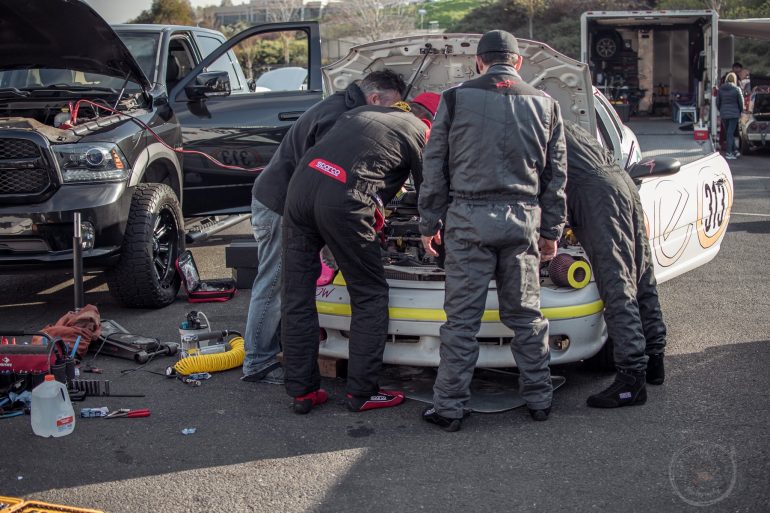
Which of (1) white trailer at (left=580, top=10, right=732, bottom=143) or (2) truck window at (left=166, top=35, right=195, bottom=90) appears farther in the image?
(1) white trailer at (left=580, top=10, right=732, bottom=143)

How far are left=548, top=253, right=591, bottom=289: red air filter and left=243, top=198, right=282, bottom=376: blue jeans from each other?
1564 millimetres

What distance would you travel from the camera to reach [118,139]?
6820 mm

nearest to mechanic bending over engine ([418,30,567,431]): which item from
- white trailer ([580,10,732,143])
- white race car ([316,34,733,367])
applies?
white race car ([316,34,733,367])

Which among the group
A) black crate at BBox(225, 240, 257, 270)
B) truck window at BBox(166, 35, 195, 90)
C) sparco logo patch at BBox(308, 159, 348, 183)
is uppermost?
truck window at BBox(166, 35, 195, 90)

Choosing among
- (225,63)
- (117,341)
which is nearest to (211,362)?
(117,341)

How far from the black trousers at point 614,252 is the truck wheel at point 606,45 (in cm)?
1347

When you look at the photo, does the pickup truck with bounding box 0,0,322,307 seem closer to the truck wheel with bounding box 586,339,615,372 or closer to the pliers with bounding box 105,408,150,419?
the pliers with bounding box 105,408,150,419

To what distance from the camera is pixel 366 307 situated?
4.75m

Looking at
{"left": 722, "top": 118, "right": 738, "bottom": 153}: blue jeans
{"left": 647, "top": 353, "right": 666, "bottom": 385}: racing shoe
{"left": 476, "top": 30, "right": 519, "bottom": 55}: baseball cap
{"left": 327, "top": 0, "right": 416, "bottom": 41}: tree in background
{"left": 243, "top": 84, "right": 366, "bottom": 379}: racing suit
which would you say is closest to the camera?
{"left": 476, "top": 30, "right": 519, "bottom": 55}: baseball cap

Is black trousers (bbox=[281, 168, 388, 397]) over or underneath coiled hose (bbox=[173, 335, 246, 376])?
over

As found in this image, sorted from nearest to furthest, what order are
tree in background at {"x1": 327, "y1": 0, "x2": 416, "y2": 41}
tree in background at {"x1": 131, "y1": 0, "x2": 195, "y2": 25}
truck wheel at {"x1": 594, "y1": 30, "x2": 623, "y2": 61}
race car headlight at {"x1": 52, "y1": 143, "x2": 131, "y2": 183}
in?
race car headlight at {"x1": 52, "y1": 143, "x2": 131, "y2": 183}
truck wheel at {"x1": 594, "y1": 30, "x2": 623, "y2": 61}
tree in background at {"x1": 131, "y1": 0, "x2": 195, "y2": 25}
tree in background at {"x1": 327, "y1": 0, "x2": 416, "y2": 41}

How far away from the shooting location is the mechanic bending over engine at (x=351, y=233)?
4.61 meters

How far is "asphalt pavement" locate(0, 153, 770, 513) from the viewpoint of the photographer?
3768 millimetres

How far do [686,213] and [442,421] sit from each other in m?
2.69
